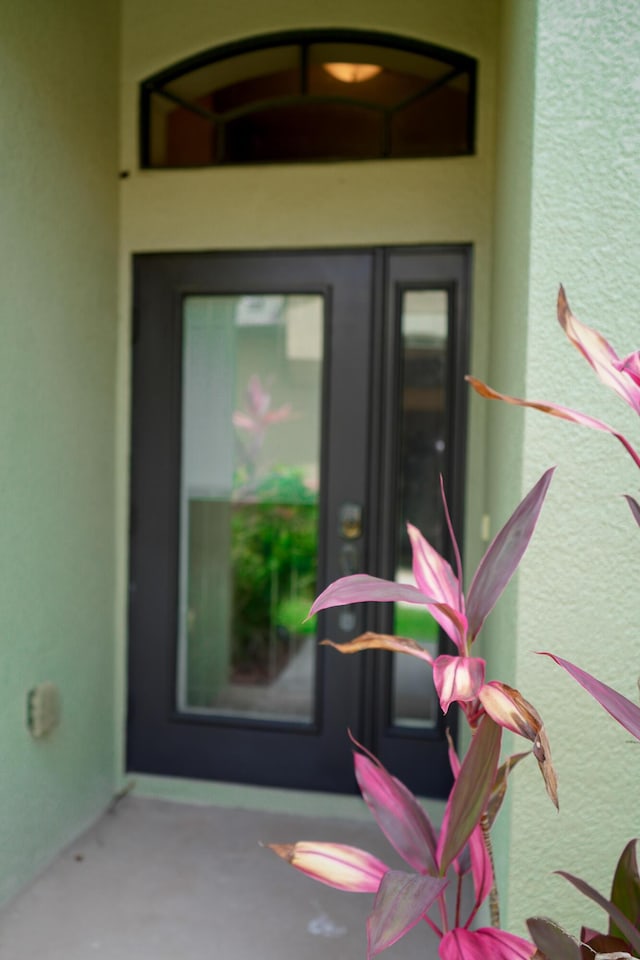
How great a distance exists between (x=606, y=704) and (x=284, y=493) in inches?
81.6

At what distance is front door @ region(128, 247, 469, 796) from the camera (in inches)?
119

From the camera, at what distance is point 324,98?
3008 mm

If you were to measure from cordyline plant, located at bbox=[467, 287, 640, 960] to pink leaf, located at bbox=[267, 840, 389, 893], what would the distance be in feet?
0.92

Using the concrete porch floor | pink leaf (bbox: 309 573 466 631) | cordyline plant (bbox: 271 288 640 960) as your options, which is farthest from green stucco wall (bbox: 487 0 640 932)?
the concrete porch floor

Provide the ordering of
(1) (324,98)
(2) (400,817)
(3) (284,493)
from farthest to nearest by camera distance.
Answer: (3) (284,493) < (1) (324,98) < (2) (400,817)

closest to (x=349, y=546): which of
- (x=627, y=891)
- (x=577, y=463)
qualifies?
(x=577, y=463)

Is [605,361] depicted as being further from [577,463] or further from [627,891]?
[627,891]

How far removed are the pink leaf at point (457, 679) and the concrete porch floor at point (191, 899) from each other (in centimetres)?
Answer: 144

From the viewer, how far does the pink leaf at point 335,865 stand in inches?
54.2

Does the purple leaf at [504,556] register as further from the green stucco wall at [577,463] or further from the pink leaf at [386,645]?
the green stucco wall at [577,463]

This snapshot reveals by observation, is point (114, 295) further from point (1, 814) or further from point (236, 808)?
point (236, 808)

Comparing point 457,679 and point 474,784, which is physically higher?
point 457,679

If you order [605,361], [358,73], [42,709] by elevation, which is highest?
[358,73]

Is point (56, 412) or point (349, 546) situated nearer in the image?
point (56, 412)
